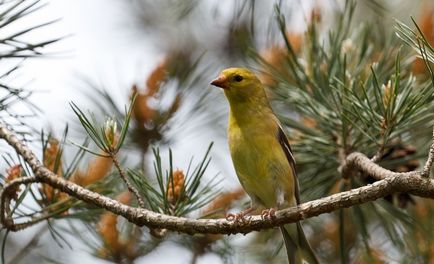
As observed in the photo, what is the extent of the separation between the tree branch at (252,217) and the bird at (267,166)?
59 cm

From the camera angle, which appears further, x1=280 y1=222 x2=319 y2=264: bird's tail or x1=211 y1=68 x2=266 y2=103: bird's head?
x1=211 y1=68 x2=266 y2=103: bird's head

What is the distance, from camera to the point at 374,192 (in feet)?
6.67

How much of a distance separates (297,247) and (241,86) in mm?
814

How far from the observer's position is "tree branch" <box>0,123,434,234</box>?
199 centimetres

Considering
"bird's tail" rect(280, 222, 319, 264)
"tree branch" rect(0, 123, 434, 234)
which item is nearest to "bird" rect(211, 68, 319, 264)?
"bird's tail" rect(280, 222, 319, 264)

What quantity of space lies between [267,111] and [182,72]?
476mm

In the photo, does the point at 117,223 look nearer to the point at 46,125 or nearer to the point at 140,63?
the point at 46,125

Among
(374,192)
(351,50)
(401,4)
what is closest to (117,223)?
(351,50)

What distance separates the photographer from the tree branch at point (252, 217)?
6.53 feet

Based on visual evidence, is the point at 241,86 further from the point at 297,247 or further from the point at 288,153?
the point at 297,247

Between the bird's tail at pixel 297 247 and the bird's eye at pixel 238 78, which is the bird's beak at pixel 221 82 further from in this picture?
the bird's tail at pixel 297 247

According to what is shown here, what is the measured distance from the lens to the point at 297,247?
133 inches

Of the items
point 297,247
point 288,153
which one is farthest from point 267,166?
point 297,247

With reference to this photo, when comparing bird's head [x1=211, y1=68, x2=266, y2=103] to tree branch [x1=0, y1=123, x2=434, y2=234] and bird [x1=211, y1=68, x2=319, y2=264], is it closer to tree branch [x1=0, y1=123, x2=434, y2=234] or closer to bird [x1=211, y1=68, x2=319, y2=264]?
bird [x1=211, y1=68, x2=319, y2=264]
